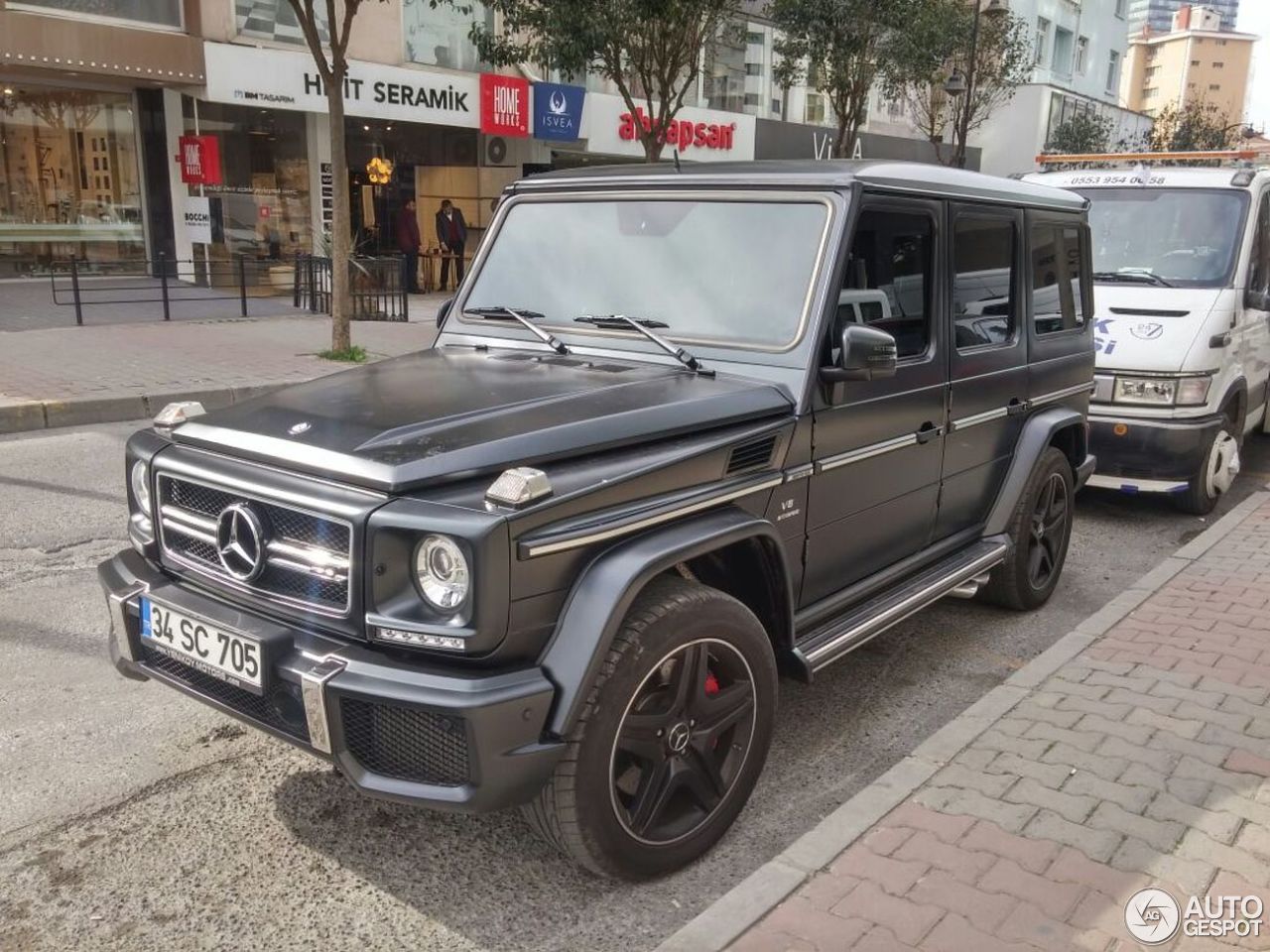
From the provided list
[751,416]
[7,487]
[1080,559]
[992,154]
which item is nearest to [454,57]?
[7,487]

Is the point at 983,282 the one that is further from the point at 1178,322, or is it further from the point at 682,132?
the point at 682,132

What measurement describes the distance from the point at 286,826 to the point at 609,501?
1.53 meters

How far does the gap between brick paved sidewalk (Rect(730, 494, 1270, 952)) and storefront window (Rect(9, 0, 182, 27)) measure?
16641 mm

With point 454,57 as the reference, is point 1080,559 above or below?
below

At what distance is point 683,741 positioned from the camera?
296 cm

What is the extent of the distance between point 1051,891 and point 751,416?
5.15ft

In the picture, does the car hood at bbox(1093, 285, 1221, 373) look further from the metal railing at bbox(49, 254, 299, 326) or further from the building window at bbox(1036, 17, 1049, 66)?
the building window at bbox(1036, 17, 1049, 66)

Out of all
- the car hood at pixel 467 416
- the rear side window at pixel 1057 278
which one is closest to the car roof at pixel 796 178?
the rear side window at pixel 1057 278

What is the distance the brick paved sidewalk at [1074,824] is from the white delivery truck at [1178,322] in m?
2.52

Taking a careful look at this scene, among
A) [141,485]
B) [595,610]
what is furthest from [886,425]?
[141,485]

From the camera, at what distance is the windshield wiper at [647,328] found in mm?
3555

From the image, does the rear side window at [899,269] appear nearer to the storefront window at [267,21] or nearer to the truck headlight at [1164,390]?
the truck headlight at [1164,390]

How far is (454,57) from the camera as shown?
2006 centimetres

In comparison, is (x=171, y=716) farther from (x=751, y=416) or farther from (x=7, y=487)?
(x=7, y=487)
